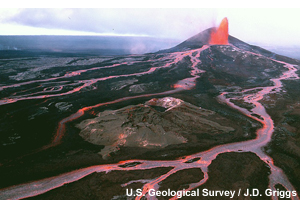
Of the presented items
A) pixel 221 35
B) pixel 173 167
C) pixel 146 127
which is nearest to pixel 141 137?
pixel 146 127

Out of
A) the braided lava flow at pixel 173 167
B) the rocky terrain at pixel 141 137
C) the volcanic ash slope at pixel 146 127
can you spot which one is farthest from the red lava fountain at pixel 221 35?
the volcanic ash slope at pixel 146 127

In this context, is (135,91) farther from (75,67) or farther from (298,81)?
(298,81)

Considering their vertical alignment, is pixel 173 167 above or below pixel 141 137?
below

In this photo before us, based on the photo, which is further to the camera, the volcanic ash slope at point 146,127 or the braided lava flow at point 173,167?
the volcanic ash slope at point 146,127

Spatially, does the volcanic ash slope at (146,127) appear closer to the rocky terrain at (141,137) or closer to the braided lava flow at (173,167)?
the rocky terrain at (141,137)

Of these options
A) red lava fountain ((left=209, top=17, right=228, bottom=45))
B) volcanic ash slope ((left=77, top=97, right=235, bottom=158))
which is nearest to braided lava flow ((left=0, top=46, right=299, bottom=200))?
volcanic ash slope ((left=77, top=97, right=235, bottom=158))

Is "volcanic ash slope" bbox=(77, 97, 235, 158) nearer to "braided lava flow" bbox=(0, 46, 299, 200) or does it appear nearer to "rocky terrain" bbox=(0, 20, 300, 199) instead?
"rocky terrain" bbox=(0, 20, 300, 199)

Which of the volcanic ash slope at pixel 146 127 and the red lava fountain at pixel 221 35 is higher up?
the red lava fountain at pixel 221 35

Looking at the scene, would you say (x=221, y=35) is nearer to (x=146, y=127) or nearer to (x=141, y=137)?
(x=146, y=127)
